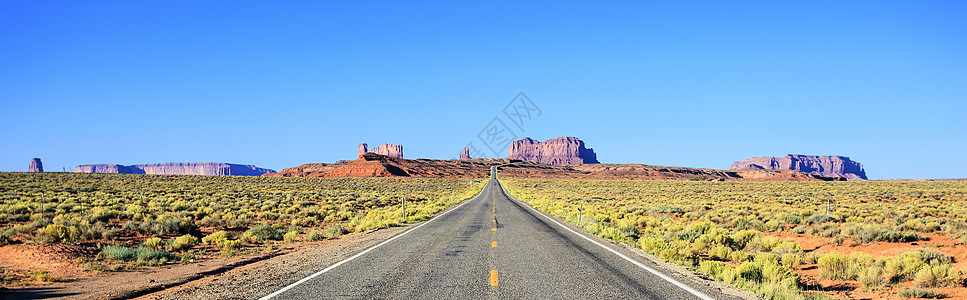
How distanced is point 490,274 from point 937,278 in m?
7.12

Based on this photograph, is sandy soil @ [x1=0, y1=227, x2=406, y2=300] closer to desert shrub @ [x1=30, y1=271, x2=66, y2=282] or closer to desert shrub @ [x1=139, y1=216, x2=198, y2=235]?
desert shrub @ [x1=30, y1=271, x2=66, y2=282]

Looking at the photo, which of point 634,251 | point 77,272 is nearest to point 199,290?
point 77,272

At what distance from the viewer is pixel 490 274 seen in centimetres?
783

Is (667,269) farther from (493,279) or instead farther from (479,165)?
(479,165)

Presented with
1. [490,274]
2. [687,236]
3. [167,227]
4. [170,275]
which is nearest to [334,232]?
[167,227]

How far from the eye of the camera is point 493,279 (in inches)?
292

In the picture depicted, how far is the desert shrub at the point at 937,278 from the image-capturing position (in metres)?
7.32

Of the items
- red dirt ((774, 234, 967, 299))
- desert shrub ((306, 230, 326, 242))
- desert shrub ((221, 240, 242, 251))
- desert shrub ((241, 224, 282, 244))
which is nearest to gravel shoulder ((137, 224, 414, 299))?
desert shrub ((221, 240, 242, 251))

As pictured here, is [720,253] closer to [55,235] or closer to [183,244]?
[183,244]

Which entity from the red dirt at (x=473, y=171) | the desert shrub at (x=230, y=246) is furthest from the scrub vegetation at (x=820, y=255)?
the red dirt at (x=473, y=171)

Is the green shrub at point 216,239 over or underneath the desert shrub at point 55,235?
underneath

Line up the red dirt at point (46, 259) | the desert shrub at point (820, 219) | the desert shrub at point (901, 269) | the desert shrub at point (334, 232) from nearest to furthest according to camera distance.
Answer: the desert shrub at point (901, 269) → the red dirt at point (46, 259) → the desert shrub at point (334, 232) → the desert shrub at point (820, 219)

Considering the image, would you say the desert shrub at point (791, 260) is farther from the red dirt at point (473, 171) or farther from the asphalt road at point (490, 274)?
the red dirt at point (473, 171)

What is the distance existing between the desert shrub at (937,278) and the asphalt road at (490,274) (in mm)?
3603
